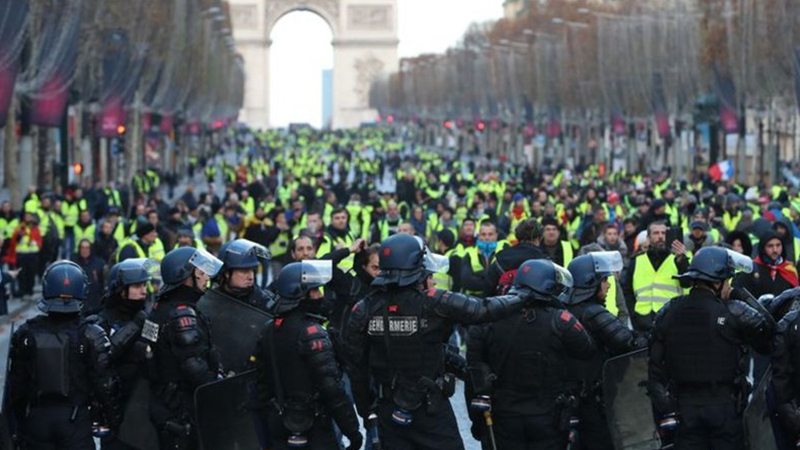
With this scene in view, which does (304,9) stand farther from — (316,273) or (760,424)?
(760,424)

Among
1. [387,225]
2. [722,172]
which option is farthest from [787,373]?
[722,172]

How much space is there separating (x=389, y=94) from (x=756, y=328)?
476 ft

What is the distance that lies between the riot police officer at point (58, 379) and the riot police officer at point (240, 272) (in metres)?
0.83

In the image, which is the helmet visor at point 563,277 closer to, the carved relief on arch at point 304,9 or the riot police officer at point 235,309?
the riot police officer at point 235,309

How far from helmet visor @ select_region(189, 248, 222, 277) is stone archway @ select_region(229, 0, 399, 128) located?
15125cm

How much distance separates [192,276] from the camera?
9453mm

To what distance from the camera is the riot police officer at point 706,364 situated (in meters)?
9.00

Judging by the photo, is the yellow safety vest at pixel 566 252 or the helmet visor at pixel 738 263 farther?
the yellow safety vest at pixel 566 252

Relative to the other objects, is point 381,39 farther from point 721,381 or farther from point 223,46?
point 721,381

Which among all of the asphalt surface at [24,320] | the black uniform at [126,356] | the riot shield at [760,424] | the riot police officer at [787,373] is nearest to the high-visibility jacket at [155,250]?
the asphalt surface at [24,320]

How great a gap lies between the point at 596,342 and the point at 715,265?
0.76 m

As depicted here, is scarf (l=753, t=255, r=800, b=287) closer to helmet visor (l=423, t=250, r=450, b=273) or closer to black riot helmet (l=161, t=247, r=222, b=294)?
helmet visor (l=423, t=250, r=450, b=273)

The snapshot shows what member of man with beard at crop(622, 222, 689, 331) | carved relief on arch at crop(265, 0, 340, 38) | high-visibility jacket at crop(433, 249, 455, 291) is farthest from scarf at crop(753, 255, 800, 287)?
carved relief on arch at crop(265, 0, 340, 38)

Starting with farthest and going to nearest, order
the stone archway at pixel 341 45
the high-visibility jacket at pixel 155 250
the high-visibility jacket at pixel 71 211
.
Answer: the stone archway at pixel 341 45
the high-visibility jacket at pixel 71 211
the high-visibility jacket at pixel 155 250
